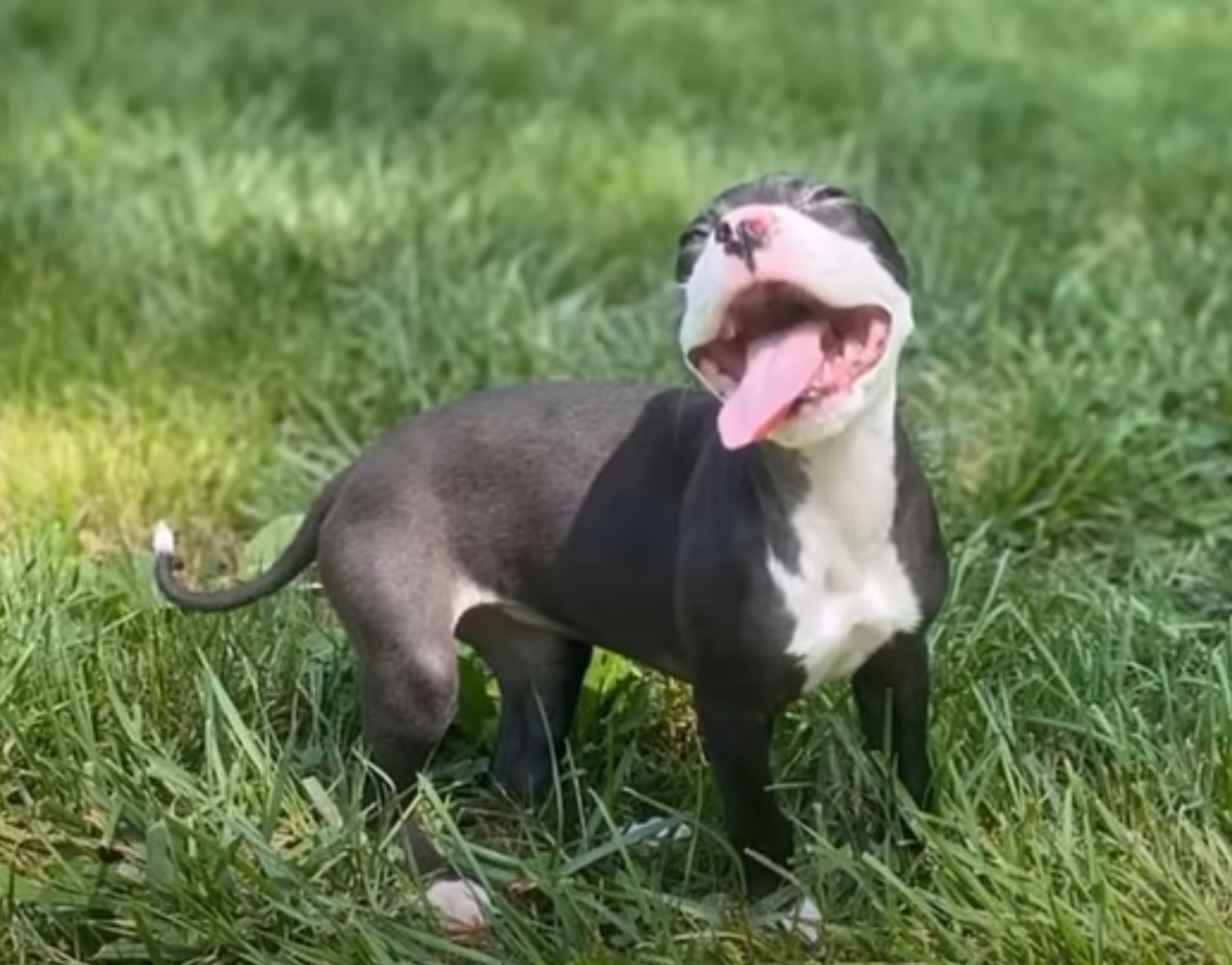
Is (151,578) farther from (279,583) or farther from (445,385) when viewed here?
(445,385)

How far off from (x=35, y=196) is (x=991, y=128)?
2.51m

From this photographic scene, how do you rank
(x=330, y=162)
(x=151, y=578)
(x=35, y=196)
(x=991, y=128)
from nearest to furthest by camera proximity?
(x=151, y=578) → (x=35, y=196) → (x=330, y=162) → (x=991, y=128)

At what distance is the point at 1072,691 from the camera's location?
3004 mm

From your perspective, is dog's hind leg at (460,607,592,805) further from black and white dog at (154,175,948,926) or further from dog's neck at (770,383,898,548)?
dog's neck at (770,383,898,548)

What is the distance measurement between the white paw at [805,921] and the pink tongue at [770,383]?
55 cm

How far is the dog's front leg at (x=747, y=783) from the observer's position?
2.59m

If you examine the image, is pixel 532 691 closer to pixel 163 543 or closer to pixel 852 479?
pixel 163 543

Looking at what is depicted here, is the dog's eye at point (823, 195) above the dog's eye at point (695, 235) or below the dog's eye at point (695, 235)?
above

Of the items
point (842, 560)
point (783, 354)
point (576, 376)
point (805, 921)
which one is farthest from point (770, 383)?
point (576, 376)

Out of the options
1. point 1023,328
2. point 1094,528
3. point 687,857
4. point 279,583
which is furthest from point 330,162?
point 687,857

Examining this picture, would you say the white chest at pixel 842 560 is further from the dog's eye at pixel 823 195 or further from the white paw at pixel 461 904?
the white paw at pixel 461 904

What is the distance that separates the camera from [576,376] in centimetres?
448

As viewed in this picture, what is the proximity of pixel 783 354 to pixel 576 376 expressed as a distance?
2.12 m

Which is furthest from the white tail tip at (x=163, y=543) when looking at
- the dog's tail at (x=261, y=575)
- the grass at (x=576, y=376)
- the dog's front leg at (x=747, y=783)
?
the dog's front leg at (x=747, y=783)
